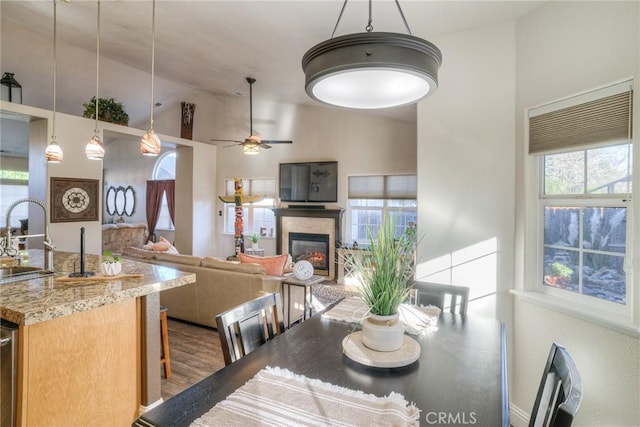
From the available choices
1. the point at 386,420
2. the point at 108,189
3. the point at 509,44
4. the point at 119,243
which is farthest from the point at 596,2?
the point at 108,189

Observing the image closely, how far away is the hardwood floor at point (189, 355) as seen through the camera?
270 cm

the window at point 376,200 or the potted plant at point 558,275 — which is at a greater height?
the window at point 376,200

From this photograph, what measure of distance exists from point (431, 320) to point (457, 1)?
7.05 ft

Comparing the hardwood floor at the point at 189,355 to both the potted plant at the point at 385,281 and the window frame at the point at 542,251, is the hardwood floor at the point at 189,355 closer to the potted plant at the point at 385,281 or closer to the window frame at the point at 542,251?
the potted plant at the point at 385,281

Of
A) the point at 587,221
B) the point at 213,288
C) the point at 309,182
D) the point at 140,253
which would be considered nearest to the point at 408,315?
the point at 587,221

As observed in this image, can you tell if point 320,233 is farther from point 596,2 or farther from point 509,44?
point 596,2

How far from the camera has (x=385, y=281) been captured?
136cm

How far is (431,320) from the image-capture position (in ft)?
5.98

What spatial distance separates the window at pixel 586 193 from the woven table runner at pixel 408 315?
3.05 ft

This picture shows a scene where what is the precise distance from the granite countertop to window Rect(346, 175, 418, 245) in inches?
162

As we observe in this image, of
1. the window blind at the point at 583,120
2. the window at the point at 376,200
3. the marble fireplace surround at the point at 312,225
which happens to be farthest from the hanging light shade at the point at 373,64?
the marble fireplace surround at the point at 312,225

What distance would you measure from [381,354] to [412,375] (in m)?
0.16

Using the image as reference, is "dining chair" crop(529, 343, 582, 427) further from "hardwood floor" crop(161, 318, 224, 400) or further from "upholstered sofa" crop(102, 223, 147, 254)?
"upholstered sofa" crop(102, 223, 147, 254)

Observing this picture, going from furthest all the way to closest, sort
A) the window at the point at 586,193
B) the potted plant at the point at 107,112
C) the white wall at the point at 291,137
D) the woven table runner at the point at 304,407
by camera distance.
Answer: the white wall at the point at 291,137
the potted plant at the point at 107,112
the window at the point at 586,193
the woven table runner at the point at 304,407
